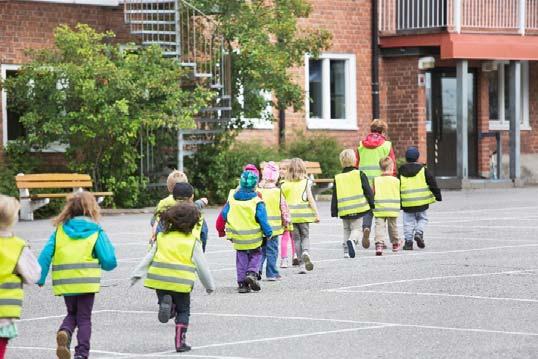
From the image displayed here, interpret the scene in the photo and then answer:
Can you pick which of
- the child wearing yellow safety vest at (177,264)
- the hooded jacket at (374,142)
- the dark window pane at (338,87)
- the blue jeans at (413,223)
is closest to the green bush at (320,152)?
the dark window pane at (338,87)

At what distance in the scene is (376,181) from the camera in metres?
20.2

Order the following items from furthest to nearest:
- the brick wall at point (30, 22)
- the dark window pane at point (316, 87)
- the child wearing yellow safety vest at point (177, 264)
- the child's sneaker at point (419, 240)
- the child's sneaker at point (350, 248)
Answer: the dark window pane at point (316, 87) → the brick wall at point (30, 22) → the child's sneaker at point (419, 240) → the child's sneaker at point (350, 248) → the child wearing yellow safety vest at point (177, 264)

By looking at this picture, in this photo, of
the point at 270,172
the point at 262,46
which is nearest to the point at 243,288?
the point at 270,172

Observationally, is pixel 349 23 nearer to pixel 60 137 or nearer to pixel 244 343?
pixel 60 137

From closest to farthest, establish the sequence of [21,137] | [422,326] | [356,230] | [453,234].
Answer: [422,326], [356,230], [453,234], [21,137]

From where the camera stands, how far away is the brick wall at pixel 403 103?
121ft

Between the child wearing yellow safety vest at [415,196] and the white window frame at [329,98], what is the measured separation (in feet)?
49.1

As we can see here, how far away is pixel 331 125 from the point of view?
119 ft

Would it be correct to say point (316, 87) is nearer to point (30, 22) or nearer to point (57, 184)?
point (30, 22)

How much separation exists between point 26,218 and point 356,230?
1008 cm

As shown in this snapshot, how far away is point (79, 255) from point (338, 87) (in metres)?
26.5

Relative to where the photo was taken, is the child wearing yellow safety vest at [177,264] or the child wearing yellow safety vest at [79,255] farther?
the child wearing yellow safety vest at [177,264]

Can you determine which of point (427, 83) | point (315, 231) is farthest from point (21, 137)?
point (427, 83)

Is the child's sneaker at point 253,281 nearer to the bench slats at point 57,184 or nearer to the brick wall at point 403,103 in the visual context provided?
the bench slats at point 57,184
